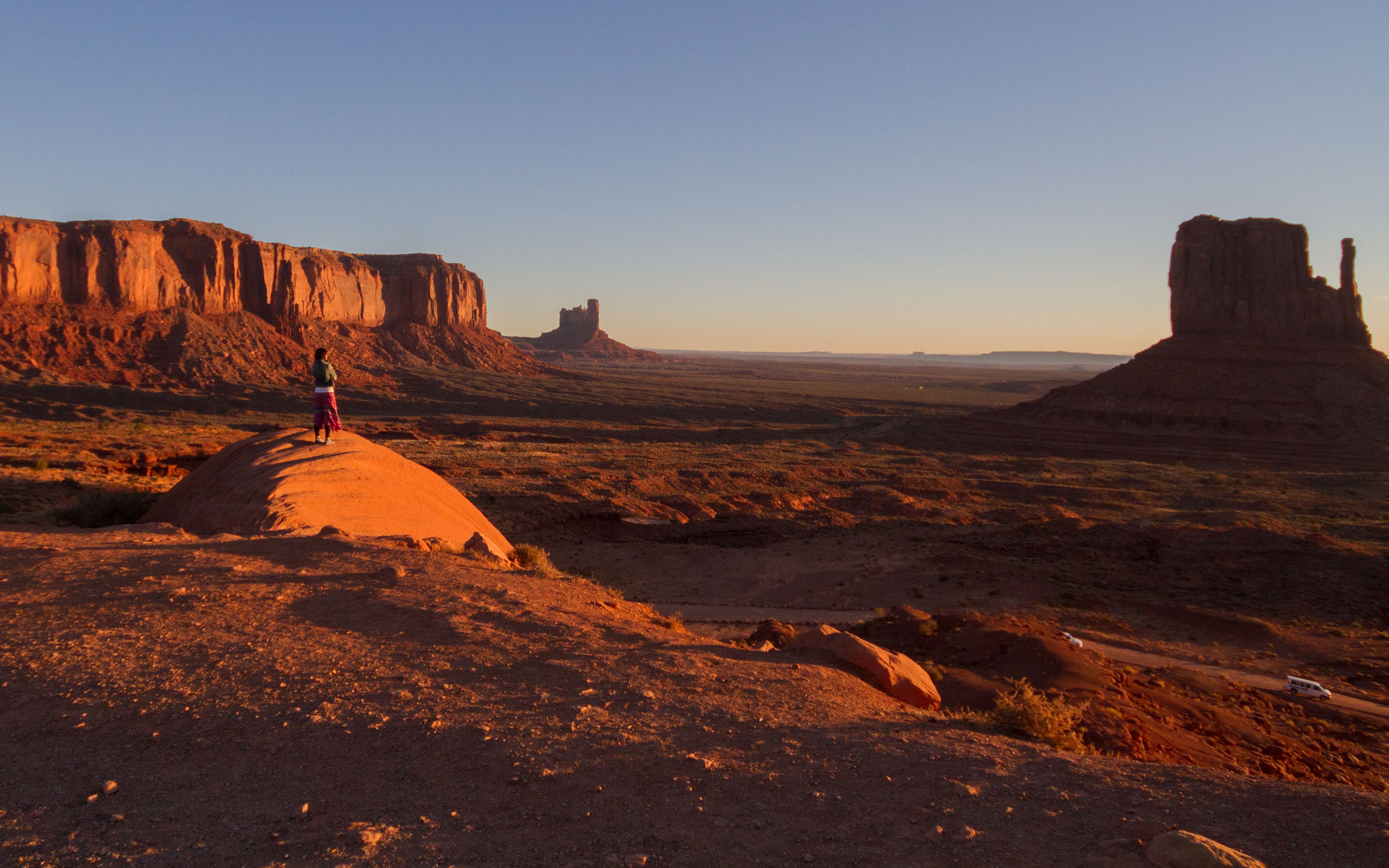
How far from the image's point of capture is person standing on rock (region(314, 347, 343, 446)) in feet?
40.1

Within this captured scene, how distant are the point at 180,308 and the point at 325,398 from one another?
247 ft

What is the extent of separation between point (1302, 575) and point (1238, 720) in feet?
47.7

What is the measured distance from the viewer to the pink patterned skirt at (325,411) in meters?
13.6

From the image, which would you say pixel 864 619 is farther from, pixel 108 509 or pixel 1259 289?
pixel 1259 289

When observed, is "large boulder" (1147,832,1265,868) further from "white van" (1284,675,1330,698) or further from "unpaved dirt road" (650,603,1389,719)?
"white van" (1284,675,1330,698)

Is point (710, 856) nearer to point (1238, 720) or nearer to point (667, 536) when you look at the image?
point (1238, 720)

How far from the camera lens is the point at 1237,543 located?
25.8 m

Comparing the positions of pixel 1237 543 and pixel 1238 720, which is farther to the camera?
pixel 1237 543

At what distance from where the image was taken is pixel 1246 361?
204 feet

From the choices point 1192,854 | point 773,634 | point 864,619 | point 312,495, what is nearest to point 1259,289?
point 864,619

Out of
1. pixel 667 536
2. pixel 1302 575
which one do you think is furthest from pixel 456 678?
pixel 1302 575

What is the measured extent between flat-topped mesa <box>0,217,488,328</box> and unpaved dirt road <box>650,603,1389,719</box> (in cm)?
7230

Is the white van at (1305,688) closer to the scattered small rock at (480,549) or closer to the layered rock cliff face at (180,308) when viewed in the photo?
the scattered small rock at (480,549)

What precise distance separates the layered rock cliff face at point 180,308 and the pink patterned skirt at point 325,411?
61.4m
